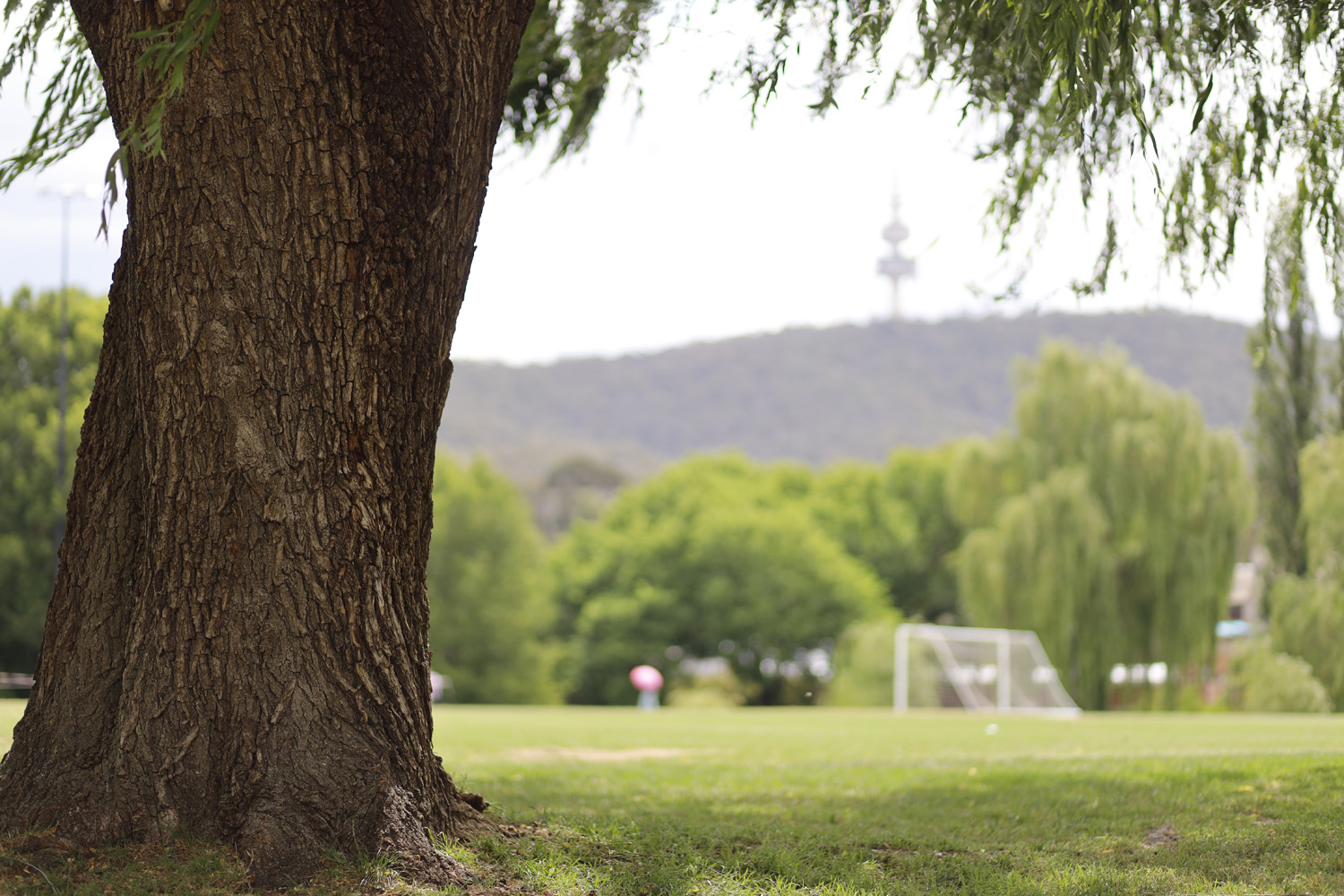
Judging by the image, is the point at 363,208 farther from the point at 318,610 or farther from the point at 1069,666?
the point at 1069,666

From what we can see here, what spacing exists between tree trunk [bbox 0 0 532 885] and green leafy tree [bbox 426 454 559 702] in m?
39.2

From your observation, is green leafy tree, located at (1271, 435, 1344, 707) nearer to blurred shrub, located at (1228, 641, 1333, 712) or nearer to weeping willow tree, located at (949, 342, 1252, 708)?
blurred shrub, located at (1228, 641, 1333, 712)

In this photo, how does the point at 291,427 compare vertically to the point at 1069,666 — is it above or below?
above

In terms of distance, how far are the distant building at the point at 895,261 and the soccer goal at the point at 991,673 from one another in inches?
5613

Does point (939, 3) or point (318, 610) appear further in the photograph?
point (939, 3)

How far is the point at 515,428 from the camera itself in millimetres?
139000

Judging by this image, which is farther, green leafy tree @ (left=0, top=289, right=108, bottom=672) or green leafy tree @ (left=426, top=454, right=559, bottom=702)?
green leafy tree @ (left=426, top=454, right=559, bottom=702)

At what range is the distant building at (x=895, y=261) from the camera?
172m

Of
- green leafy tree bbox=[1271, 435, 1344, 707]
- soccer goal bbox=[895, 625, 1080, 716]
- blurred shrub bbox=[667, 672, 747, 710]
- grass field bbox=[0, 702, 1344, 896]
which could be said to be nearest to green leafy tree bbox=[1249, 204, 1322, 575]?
green leafy tree bbox=[1271, 435, 1344, 707]

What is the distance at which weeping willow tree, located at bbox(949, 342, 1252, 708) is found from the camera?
90.8ft

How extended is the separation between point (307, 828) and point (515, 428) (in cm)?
13617

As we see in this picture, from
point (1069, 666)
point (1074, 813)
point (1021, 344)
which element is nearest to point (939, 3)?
point (1074, 813)

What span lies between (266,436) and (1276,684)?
24853mm

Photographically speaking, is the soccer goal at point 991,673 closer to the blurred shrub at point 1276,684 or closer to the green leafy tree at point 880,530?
the blurred shrub at point 1276,684
